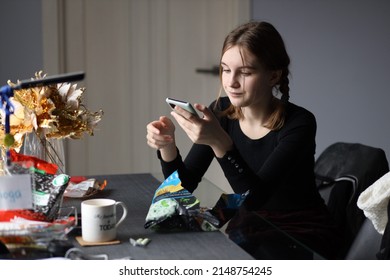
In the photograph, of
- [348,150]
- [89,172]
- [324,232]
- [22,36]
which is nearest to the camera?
[324,232]

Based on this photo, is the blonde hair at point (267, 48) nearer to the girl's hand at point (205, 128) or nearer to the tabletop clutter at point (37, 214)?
the girl's hand at point (205, 128)

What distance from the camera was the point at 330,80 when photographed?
2994 millimetres

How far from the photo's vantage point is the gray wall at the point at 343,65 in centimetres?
296

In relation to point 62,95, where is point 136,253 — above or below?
below

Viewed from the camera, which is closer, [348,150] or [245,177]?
[245,177]

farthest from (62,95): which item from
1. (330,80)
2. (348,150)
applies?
(330,80)

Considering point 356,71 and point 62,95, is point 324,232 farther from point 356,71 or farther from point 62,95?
point 356,71

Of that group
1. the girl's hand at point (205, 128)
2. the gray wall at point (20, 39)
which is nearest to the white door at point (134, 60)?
the gray wall at point (20, 39)

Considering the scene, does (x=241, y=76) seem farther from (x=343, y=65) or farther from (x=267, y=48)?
(x=343, y=65)

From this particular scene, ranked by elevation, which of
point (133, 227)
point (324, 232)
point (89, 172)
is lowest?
point (89, 172)

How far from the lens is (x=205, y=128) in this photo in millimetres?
1271

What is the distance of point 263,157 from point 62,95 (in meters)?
0.52

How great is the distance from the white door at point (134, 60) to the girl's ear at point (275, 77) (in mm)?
1435

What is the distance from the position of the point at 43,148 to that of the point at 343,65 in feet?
6.60
